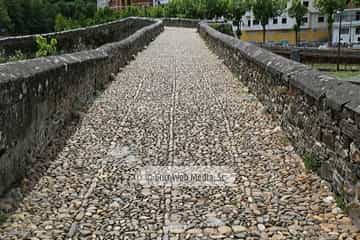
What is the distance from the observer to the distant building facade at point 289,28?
230ft

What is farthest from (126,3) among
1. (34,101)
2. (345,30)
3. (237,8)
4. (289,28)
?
(34,101)

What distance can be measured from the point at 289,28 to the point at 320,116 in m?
68.9

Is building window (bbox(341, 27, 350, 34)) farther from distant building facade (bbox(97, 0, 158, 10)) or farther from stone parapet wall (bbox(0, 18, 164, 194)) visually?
stone parapet wall (bbox(0, 18, 164, 194))

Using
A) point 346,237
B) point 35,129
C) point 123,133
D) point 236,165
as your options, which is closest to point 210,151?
point 236,165

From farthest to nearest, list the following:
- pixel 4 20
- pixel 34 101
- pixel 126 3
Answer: pixel 126 3
pixel 4 20
pixel 34 101

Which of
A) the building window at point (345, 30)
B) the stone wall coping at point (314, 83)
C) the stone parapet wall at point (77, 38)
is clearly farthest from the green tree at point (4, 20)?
the stone wall coping at point (314, 83)

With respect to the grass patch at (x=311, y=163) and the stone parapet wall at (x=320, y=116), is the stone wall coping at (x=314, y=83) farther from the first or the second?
the grass patch at (x=311, y=163)

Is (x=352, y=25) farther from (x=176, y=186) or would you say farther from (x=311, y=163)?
(x=176, y=186)

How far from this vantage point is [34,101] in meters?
6.11

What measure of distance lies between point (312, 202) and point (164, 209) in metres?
1.48

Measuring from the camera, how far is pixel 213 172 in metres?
6.03

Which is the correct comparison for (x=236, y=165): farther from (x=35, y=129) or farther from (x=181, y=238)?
(x=35, y=129)

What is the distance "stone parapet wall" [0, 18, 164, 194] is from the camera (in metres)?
5.12

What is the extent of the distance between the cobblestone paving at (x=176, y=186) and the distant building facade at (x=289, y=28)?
204 ft
